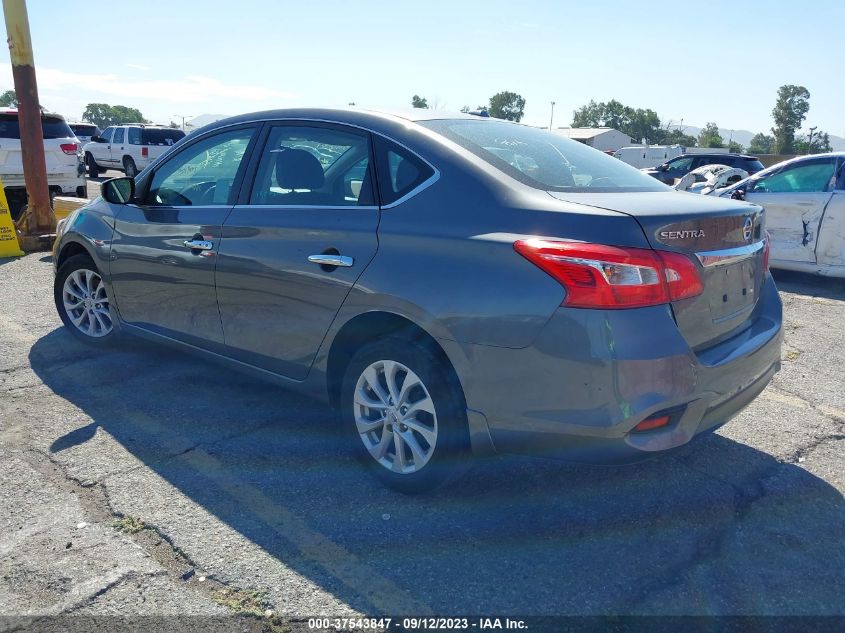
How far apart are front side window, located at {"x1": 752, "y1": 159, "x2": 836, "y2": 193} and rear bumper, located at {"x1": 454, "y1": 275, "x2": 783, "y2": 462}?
5.97m

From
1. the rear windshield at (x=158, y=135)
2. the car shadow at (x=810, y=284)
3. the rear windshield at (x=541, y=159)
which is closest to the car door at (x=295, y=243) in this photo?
the rear windshield at (x=541, y=159)

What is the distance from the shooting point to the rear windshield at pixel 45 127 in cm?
1074

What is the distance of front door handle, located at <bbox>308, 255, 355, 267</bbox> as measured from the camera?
3234mm

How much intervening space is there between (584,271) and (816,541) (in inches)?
61.0

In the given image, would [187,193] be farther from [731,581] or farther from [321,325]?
[731,581]

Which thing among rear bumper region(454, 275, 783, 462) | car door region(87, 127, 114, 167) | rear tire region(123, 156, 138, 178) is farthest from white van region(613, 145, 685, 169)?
rear bumper region(454, 275, 783, 462)

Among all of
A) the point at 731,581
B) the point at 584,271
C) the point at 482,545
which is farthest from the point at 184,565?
the point at 731,581

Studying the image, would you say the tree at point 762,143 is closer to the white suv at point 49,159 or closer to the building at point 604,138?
the building at point 604,138

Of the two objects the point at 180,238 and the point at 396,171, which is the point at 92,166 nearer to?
the point at 180,238

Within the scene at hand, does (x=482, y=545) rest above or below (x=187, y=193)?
below

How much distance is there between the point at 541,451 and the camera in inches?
110

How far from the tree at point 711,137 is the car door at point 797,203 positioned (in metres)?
104

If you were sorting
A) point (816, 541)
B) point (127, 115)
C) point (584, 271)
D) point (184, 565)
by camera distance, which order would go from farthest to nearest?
1. point (127, 115)
2. point (816, 541)
3. point (184, 565)
4. point (584, 271)

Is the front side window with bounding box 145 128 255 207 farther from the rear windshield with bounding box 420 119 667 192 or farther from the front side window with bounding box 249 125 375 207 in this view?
the rear windshield with bounding box 420 119 667 192
